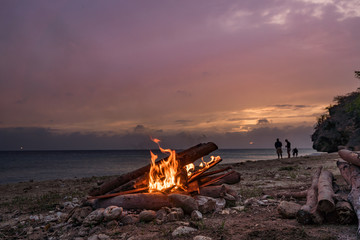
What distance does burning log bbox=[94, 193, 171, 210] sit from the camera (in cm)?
683

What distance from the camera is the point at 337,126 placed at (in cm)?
4525

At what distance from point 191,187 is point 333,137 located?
4643 cm

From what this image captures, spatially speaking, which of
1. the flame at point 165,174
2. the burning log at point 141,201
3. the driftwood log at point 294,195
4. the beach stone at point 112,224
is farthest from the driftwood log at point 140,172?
the driftwood log at point 294,195

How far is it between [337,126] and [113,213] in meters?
48.9

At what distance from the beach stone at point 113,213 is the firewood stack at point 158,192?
1.71 ft

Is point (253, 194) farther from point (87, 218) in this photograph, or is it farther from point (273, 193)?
point (87, 218)

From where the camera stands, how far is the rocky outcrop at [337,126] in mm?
42062

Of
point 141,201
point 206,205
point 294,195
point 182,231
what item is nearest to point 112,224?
point 141,201

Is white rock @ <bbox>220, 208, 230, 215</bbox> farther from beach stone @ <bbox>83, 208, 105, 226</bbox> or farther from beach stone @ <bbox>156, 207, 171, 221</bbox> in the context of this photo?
beach stone @ <bbox>83, 208, 105, 226</bbox>

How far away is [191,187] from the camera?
787 cm

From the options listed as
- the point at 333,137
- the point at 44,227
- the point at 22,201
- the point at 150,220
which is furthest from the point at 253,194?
the point at 333,137

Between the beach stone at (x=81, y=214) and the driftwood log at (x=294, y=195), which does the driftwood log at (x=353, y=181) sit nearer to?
the driftwood log at (x=294, y=195)

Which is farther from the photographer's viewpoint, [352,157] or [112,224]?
[352,157]

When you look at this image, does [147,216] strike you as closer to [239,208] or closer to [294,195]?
[239,208]
